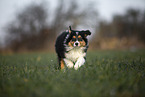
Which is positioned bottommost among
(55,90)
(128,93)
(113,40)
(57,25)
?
(113,40)

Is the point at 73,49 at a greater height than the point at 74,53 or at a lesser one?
greater

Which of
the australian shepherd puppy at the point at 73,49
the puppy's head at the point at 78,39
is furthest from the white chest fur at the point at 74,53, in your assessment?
the puppy's head at the point at 78,39

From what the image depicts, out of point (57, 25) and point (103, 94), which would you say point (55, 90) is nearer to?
point (103, 94)

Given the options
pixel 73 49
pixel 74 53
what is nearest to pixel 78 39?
pixel 73 49

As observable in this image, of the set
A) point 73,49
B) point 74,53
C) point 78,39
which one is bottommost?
point 74,53

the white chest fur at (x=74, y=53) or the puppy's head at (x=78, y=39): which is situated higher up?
the puppy's head at (x=78, y=39)

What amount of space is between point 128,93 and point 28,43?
22073 mm

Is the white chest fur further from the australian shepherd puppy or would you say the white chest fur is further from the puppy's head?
the puppy's head

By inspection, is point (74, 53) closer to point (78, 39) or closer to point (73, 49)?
point (73, 49)

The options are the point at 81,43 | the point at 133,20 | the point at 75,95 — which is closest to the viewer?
the point at 75,95

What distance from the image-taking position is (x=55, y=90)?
185cm

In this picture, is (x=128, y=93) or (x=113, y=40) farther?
(x=113, y=40)

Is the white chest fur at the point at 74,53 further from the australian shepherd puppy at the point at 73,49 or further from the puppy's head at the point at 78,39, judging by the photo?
the puppy's head at the point at 78,39

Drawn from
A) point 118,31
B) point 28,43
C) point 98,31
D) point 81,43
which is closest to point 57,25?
point 28,43
